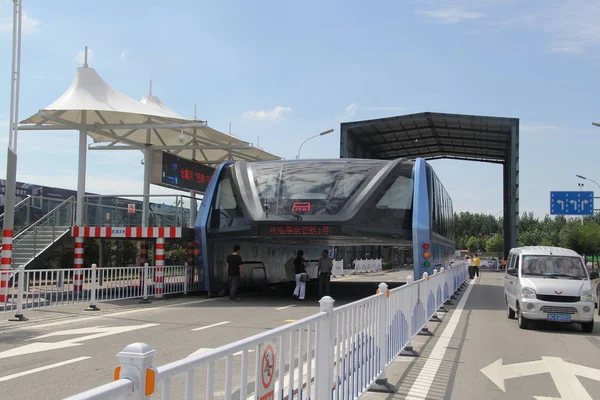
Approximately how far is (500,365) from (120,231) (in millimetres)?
12890

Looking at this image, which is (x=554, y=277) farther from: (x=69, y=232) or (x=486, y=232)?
(x=486, y=232)

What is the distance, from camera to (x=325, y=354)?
4539 millimetres

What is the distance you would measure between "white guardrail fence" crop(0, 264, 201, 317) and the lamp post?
0.42 meters

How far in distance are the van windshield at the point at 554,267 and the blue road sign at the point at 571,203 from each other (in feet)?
106

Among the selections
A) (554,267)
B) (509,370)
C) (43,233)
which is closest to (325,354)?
→ (509,370)

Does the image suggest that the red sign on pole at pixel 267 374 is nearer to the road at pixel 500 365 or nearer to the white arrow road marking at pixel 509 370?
the road at pixel 500 365

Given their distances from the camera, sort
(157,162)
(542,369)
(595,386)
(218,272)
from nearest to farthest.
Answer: (595,386) < (542,369) < (218,272) < (157,162)

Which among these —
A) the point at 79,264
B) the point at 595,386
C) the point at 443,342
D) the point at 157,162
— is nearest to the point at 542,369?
the point at 595,386

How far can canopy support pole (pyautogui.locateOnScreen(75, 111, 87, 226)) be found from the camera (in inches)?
712

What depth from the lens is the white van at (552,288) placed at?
37.8 ft

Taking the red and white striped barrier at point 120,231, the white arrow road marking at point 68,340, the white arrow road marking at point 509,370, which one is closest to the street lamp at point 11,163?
the white arrow road marking at point 68,340

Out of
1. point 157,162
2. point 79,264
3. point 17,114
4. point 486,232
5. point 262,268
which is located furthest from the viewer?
point 486,232

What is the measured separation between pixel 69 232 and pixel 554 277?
14.1 metres

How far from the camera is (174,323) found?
11.6 meters
